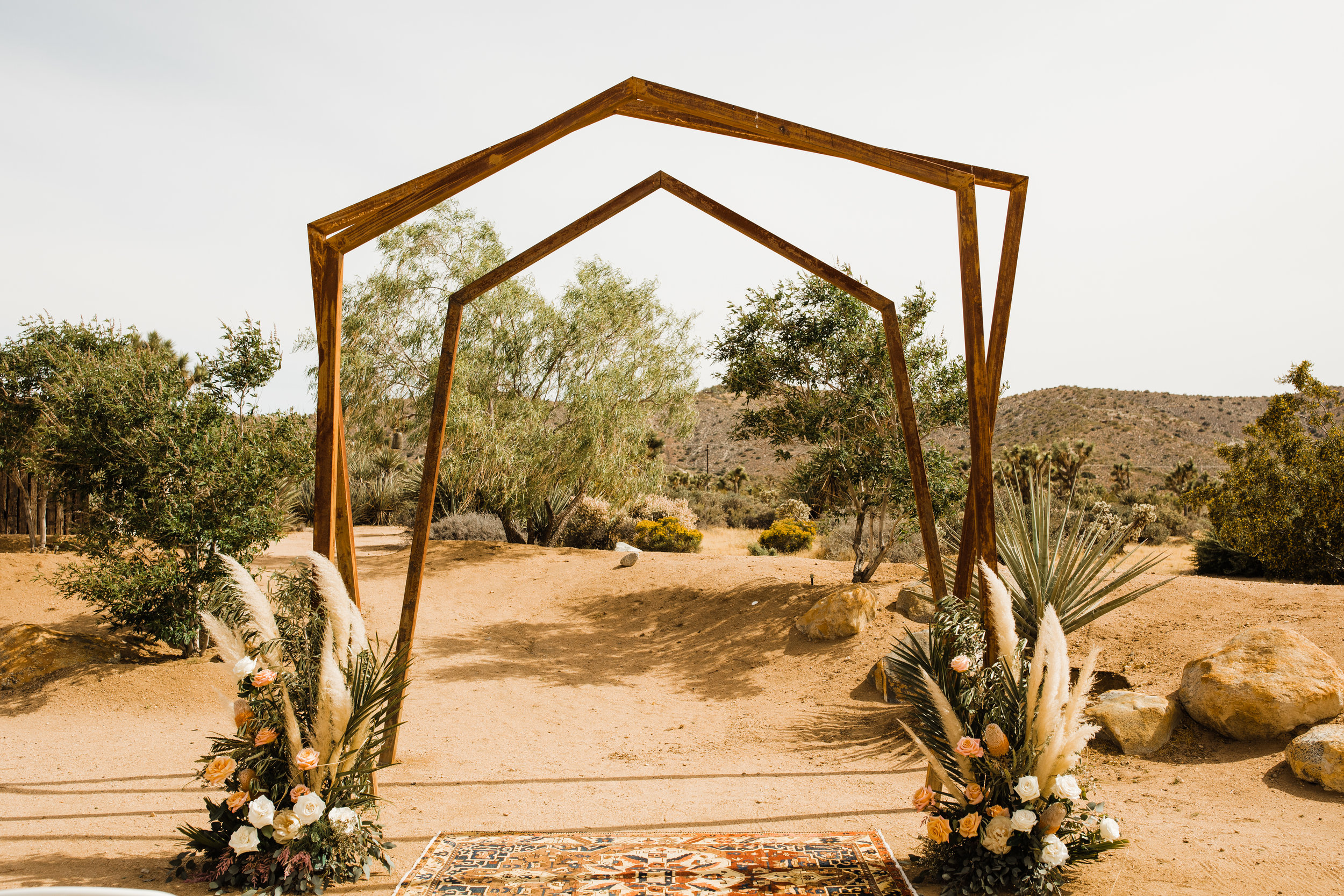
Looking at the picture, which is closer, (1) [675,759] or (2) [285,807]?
(2) [285,807]

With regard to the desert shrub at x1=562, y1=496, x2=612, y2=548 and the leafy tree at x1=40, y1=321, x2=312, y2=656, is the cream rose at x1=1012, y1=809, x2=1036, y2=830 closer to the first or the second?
the leafy tree at x1=40, y1=321, x2=312, y2=656

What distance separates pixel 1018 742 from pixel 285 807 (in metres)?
3.55

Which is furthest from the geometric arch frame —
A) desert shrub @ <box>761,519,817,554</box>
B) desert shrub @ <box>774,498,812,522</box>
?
desert shrub @ <box>774,498,812,522</box>

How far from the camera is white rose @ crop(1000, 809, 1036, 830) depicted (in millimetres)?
3459

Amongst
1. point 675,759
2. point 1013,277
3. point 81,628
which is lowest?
point 675,759

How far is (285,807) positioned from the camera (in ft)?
12.4

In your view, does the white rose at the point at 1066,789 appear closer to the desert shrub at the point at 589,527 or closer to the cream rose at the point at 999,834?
the cream rose at the point at 999,834

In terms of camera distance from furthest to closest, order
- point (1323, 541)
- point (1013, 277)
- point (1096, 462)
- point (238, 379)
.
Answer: point (1096, 462) < point (1323, 541) < point (238, 379) < point (1013, 277)

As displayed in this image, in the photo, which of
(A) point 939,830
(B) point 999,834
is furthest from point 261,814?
(B) point 999,834

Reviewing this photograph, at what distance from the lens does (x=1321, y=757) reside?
4785 millimetres

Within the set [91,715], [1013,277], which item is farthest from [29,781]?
[1013,277]

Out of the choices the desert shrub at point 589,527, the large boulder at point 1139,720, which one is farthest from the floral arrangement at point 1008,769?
the desert shrub at point 589,527

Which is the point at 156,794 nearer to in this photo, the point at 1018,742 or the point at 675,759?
the point at 675,759

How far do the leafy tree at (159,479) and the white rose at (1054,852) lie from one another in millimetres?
7750
